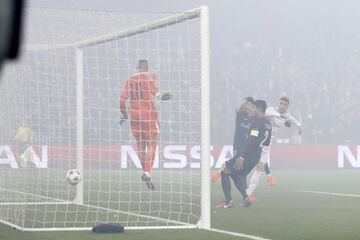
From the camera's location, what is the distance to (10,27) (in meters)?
2.42

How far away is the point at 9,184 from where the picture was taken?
36.7 ft

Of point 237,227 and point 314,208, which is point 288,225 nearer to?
point 237,227

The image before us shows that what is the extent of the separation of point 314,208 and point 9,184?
3.86 m

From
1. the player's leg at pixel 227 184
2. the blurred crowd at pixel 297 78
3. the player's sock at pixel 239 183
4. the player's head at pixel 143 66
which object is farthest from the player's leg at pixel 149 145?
the blurred crowd at pixel 297 78

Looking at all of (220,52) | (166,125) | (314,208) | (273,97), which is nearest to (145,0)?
(220,52)

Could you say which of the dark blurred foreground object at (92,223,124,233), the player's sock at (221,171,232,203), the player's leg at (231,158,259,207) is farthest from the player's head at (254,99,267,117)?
the dark blurred foreground object at (92,223,124,233)

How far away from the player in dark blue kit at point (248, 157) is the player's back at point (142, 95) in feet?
4.55

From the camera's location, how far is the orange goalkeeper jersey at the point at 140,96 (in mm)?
12047

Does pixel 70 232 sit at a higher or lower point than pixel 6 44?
lower

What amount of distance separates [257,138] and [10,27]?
30.8 ft

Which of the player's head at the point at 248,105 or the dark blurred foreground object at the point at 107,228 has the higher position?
the player's head at the point at 248,105

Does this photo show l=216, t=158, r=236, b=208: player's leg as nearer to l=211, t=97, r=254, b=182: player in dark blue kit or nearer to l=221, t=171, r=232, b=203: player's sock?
l=221, t=171, r=232, b=203: player's sock

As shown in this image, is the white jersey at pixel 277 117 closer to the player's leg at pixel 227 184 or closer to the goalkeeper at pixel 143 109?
the goalkeeper at pixel 143 109

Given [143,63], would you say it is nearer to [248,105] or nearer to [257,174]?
[248,105]
